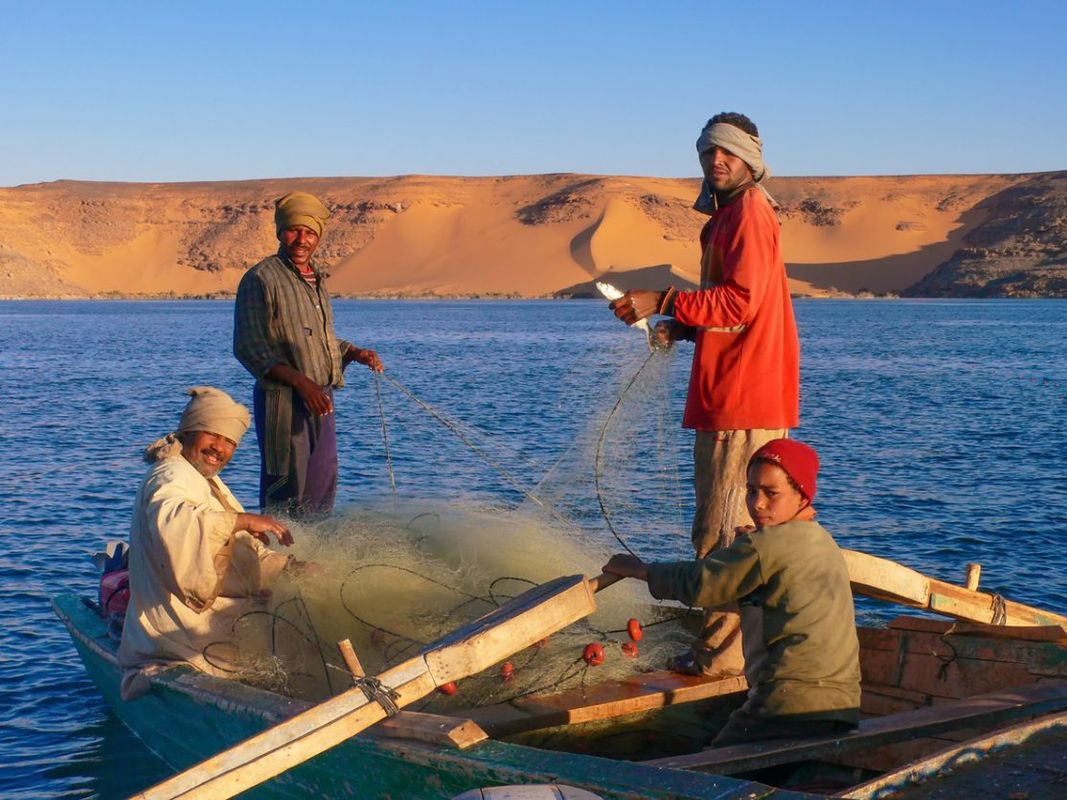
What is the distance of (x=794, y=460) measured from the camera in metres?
4.08

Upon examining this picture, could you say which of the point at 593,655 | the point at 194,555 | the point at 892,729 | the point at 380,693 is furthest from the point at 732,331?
the point at 194,555

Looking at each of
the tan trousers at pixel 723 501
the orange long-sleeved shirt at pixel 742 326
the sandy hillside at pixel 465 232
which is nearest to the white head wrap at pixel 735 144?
the orange long-sleeved shirt at pixel 742 326

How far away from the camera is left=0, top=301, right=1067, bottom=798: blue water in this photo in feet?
23.0

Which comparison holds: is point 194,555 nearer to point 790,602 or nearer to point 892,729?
point 790,602

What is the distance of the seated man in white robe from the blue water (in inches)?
45.9

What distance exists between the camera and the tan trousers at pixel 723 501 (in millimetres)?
5234

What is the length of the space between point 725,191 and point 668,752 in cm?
220

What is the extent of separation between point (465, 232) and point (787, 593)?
13424cm

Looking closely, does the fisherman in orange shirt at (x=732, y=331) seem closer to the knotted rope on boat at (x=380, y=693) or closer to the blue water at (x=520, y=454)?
the blue water at (x=520, y=454)

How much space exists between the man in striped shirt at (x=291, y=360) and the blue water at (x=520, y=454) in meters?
0.38

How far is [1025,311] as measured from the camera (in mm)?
70188

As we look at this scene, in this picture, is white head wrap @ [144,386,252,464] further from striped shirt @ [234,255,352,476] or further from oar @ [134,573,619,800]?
oar @ [134,573,619,800]

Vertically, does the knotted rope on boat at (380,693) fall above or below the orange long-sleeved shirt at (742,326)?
below

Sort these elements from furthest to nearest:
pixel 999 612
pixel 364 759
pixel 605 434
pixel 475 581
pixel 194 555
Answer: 1. pixel 605 434
2. pixel 475 581
3. pixel 999 612
4. pixel 194 555
5. pixel 364 759
